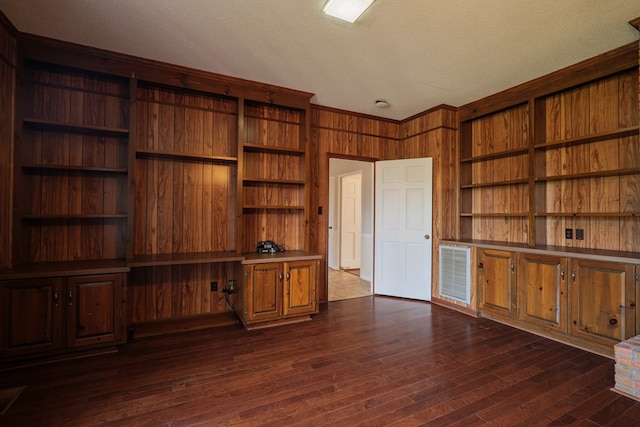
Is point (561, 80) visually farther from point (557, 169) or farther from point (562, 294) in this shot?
point (562, 294)

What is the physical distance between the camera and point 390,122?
4742mm

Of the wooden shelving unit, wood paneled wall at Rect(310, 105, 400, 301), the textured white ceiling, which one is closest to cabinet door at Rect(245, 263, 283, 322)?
wood paneled wall at Rect(310, 105, 400, 301)

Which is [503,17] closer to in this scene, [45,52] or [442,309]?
[442,309]

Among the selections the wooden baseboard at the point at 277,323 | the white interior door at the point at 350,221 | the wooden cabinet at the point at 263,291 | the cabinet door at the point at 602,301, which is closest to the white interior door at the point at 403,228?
the wooden baseboard at the point at 277,323

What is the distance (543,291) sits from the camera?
3.04m

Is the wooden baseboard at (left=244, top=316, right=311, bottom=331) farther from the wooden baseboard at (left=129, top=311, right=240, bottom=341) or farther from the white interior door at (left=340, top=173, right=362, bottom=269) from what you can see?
the white interior door at (left=340, top=173, right=362, bottom=269)

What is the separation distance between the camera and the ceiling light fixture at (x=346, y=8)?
7.06 ft

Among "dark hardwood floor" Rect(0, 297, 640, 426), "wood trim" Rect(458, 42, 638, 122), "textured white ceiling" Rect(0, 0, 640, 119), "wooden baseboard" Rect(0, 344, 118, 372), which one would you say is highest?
"textured white ceiling" Rect(0, 0, 640, 119)

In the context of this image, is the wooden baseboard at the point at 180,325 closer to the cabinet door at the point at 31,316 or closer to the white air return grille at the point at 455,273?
the cabinet door at the point at 31,316

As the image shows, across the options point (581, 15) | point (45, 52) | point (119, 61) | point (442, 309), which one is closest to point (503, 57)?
point (581, 15)

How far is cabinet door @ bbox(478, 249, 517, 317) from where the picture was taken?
333 centimetres

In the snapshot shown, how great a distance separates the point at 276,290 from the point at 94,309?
1.65 meters

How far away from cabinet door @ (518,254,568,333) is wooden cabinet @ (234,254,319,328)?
228 centimetres

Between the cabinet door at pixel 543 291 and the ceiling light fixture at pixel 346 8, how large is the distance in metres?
2.91
